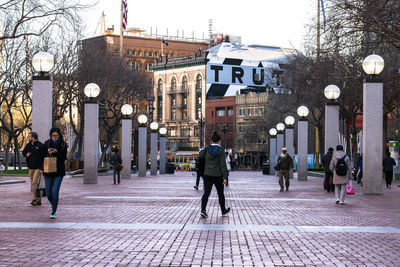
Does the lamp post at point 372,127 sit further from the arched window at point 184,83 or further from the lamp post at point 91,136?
the arched window at point 184,83

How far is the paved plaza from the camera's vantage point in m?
8.44

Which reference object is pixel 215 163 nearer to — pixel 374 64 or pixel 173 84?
pixel 374 64

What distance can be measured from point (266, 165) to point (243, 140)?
162 feet

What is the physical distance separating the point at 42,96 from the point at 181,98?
345 ft

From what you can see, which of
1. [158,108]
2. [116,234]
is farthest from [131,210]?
[158,108]

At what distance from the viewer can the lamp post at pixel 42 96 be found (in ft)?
69.3

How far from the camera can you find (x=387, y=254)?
8953 millimetres

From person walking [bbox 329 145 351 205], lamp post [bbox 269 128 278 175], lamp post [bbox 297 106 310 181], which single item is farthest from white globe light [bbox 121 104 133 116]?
person walking [bbox 329 145 351 205]

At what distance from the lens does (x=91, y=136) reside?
30.2 m

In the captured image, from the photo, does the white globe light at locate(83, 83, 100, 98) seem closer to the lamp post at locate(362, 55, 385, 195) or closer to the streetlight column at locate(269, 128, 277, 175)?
the lamp post at locate(362, 55, 385, 195)

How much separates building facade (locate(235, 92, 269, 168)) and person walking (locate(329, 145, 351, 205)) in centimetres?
8007

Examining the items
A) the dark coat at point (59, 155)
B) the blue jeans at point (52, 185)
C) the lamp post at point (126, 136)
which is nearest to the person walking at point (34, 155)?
the dark coat at point (59, 155)

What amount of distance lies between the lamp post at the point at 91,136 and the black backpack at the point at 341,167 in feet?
45.3

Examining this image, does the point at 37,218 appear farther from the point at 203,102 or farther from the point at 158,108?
the point at 158,108
